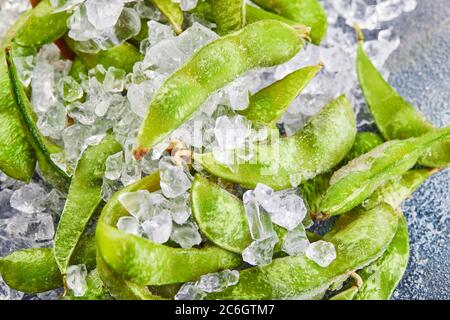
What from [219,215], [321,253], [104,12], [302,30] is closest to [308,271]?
[321,253]

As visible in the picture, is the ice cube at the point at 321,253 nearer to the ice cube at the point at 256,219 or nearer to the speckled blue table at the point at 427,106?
the ice cube at the point at 256,219

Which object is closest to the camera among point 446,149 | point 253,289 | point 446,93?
point 253,289

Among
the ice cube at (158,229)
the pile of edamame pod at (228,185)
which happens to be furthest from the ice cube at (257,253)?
the ice cube at (158,229)

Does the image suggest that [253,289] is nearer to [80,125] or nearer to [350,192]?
[350,192]

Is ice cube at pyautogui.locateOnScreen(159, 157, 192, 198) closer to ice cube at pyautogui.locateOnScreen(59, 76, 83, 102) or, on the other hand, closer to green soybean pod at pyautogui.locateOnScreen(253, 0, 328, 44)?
ice cube at pyautogui.locateOnScreen(59, 76, 83, 102)

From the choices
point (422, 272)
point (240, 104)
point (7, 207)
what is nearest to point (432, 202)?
point (422, 272)

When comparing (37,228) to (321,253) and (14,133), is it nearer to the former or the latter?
(14,133)
